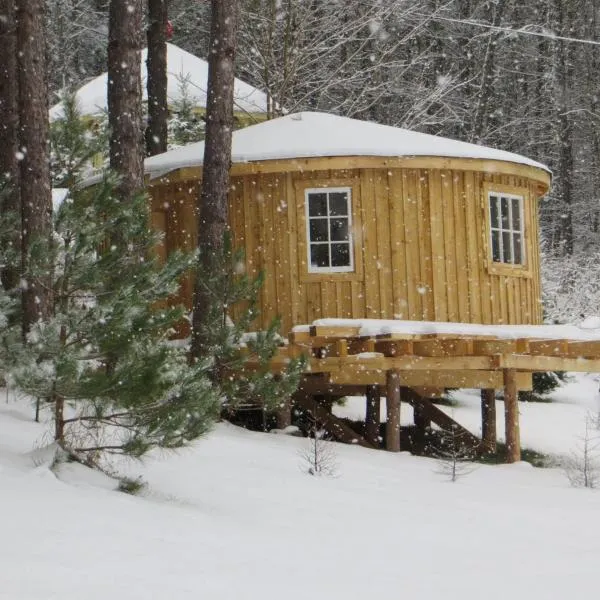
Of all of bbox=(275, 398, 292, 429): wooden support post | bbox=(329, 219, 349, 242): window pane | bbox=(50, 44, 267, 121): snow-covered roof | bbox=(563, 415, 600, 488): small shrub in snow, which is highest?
bbox=(50, 44, 267, 121): snow-covered roof

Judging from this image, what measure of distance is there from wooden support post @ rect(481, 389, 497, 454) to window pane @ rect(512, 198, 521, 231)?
6.84 ft

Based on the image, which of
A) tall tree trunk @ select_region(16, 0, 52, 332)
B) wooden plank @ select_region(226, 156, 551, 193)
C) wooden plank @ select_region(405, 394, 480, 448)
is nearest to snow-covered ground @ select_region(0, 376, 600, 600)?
tall tree trunk @ select_region(16, 0, 52, 332)

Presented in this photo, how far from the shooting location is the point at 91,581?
4758mm

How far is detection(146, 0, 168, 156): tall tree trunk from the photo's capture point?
18312 mm

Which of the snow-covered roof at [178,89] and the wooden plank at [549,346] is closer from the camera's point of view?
the wooden plank at [549,346]

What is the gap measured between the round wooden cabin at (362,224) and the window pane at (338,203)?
0.01 m

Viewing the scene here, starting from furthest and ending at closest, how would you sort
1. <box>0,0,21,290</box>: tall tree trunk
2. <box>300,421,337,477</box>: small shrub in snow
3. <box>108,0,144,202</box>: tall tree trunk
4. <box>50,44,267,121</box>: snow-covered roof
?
<box>50,44,267,121</box>: snow-covered roof
<box>0,0,21,290</box>: tall tree trunk
<box>108,0,144,202</box>: tall tree trunk
<box>300,421,337,477</box>: small shrub in snow

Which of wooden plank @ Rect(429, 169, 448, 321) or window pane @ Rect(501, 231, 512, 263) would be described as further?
window pane @ Rect(501, 231, 512, 263)

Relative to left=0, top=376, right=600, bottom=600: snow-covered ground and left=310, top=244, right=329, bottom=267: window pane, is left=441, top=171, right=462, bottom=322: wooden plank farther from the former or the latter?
left=0, top=376, right=600, bottom=600: snow-covered ground

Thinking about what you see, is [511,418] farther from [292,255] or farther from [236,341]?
[236,341]

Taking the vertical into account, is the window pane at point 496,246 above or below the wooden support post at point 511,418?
above

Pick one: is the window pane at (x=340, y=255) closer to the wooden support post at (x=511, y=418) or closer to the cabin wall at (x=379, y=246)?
the cabin wall at (x=379, y=246)

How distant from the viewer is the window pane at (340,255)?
42.0 feet

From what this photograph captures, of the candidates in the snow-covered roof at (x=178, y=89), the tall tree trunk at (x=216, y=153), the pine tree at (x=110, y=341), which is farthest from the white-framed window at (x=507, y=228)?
the snow-covered roof at (x=178, y=89)
